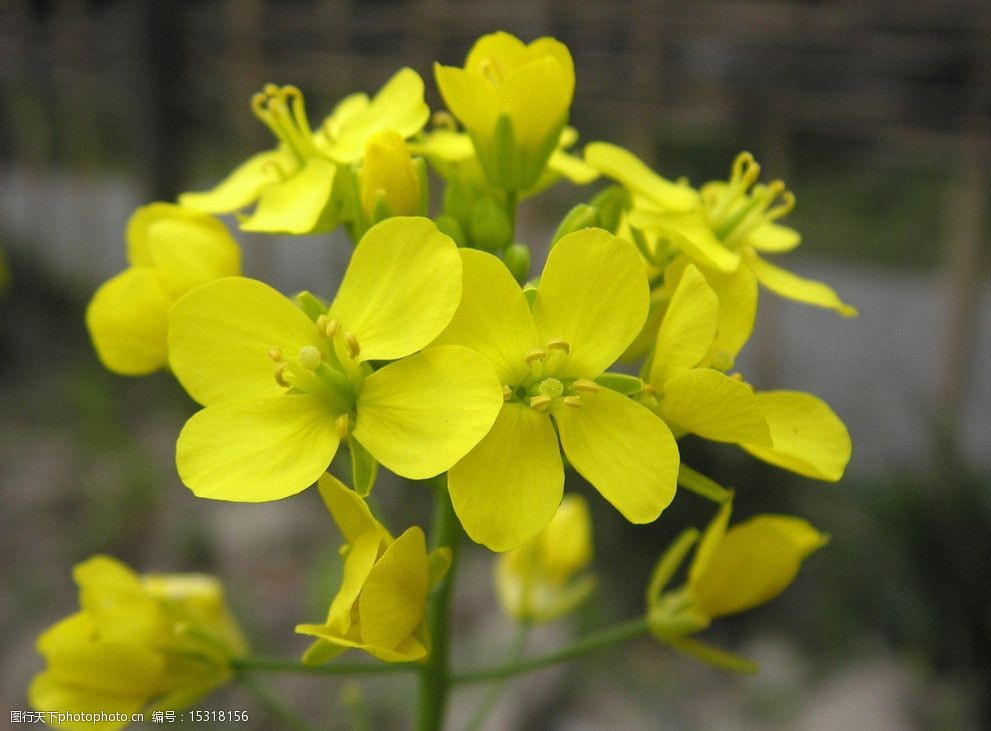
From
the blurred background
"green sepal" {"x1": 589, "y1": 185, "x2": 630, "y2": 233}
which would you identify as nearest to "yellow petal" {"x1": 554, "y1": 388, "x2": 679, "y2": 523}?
"green sepal" {"x1": 589, "y1": 185, "x2": 630, "y2": 233}

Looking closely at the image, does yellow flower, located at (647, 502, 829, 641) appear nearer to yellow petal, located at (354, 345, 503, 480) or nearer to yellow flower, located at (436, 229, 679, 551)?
yellow flower, located at (436, 229, 679, 551)

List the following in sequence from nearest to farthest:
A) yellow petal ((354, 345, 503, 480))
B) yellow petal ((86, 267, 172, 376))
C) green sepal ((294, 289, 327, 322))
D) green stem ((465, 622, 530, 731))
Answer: yellow petal ((354, 345, 503, 480))
green sepal ((294, 289, 327, 322))
yellow petal ((86, 267, 172, 376))
green stem ((465, 622, 530, 731))

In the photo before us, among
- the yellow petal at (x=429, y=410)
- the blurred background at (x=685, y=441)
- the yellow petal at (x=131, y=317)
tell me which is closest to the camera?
the yellow petal at (x=429, y=410)

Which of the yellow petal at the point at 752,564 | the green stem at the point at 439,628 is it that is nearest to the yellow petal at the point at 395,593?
the green stem at the point at 439,628

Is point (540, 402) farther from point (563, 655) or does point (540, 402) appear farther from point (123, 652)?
point (123, 652)

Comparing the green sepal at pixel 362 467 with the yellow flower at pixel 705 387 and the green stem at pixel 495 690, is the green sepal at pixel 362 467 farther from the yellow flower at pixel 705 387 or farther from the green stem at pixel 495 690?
the green stem at pixel 495 690

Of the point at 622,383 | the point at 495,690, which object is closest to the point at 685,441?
the point at 495,690
